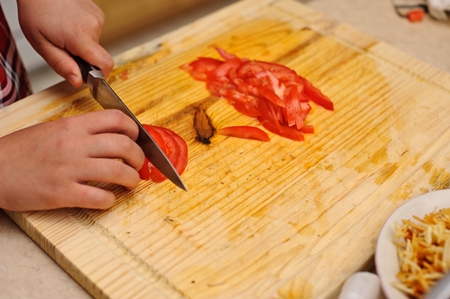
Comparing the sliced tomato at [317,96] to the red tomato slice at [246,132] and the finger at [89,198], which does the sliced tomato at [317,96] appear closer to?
the red tomato slice at [246,132]

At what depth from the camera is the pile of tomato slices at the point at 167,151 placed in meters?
1.28

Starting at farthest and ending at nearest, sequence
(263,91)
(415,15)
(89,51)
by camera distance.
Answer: (415,15)
(263,91)
(89,51)

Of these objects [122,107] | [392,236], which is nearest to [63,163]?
[122,107]

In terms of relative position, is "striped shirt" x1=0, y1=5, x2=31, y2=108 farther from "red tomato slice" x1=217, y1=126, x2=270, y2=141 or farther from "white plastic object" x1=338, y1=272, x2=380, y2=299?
"white plastic object" x1=338, y1=272, x2=380, y2=299

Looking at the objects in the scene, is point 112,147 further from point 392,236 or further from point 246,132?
point 392,236

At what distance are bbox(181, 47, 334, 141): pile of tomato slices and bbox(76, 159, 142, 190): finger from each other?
37cm

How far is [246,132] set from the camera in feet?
4.64

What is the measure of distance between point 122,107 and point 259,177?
1.28 feet

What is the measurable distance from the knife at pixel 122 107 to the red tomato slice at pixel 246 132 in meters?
0.26

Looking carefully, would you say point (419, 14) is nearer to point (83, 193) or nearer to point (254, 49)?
point (254, 49)

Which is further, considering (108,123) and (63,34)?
(63,34)

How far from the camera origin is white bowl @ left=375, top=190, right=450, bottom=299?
3.15ft

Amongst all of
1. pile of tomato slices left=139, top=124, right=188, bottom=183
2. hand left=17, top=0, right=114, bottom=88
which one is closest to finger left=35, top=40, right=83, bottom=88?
hand left=17, top=0, right=114, bottom=88

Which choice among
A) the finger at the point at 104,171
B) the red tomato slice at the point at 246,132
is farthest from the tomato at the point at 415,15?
the finger at the point at 104,171
